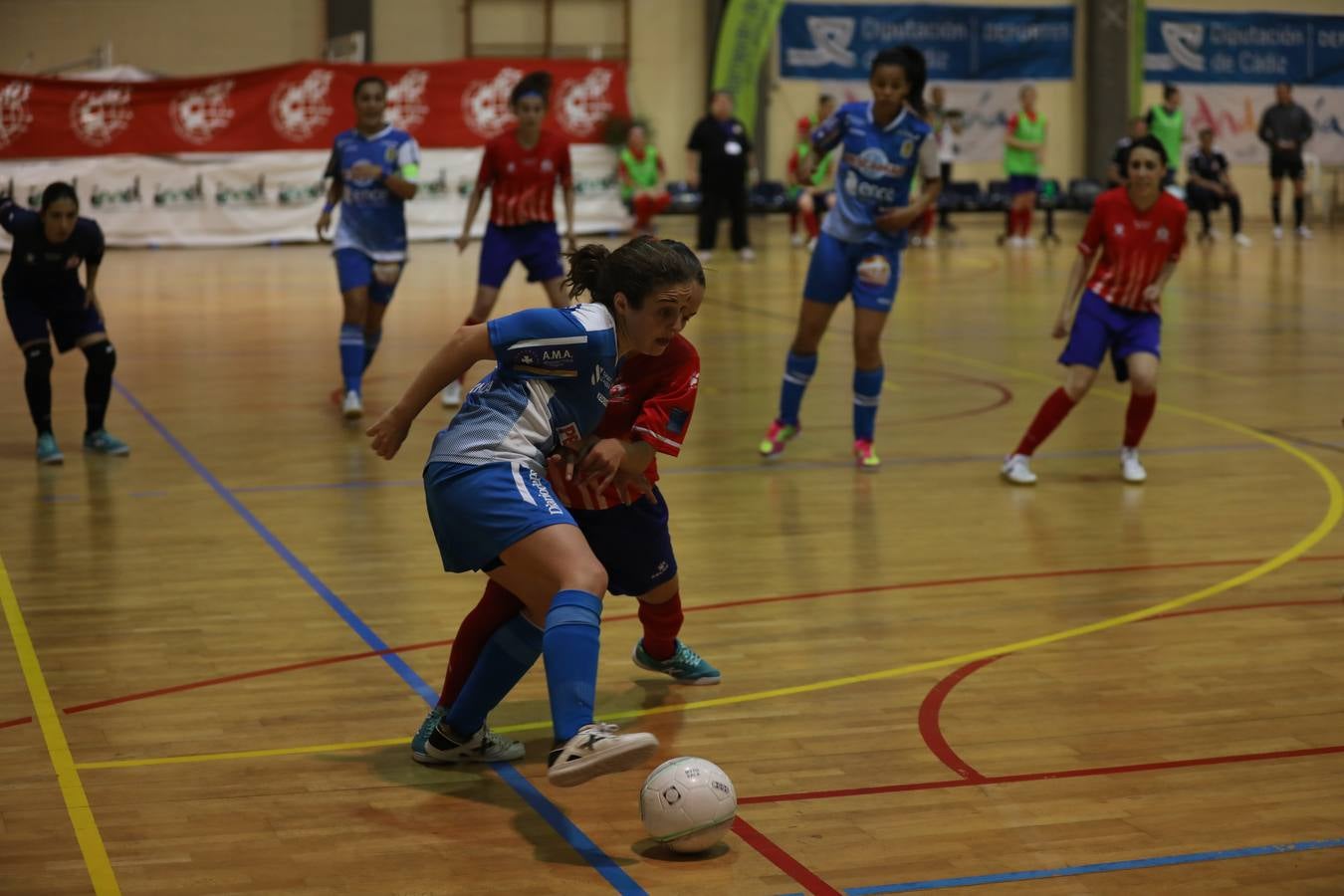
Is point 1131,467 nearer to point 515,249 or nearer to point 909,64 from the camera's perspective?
point 909,64

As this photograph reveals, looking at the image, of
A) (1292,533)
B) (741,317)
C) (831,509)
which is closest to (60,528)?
(831,509)

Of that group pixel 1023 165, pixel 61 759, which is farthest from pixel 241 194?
pixel 61 759

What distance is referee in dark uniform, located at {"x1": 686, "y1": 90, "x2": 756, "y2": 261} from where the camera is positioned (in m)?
22.3

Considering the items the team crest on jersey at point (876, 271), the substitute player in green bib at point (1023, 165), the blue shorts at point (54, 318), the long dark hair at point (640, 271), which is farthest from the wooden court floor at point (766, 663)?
the substitute player in green bib at point (1023, 165)

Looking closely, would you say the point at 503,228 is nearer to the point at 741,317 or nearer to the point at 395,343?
the point at 395,343

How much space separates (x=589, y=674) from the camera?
3.68 meters

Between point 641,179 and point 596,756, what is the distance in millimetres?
21015

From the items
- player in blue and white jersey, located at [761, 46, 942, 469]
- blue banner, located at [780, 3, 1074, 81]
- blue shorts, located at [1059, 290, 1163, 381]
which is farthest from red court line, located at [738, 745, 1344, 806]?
blue banner, located at [780, 3, 1074, 81]

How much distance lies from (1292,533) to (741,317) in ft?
28.8

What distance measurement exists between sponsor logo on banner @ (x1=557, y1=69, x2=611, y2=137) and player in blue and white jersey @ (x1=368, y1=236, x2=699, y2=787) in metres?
21.0

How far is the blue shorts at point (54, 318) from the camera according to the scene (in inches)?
343

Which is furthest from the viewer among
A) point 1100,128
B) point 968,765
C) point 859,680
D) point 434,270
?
point 1100,128

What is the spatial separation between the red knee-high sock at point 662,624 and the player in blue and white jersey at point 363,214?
17.7ft

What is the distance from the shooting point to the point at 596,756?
348cm
